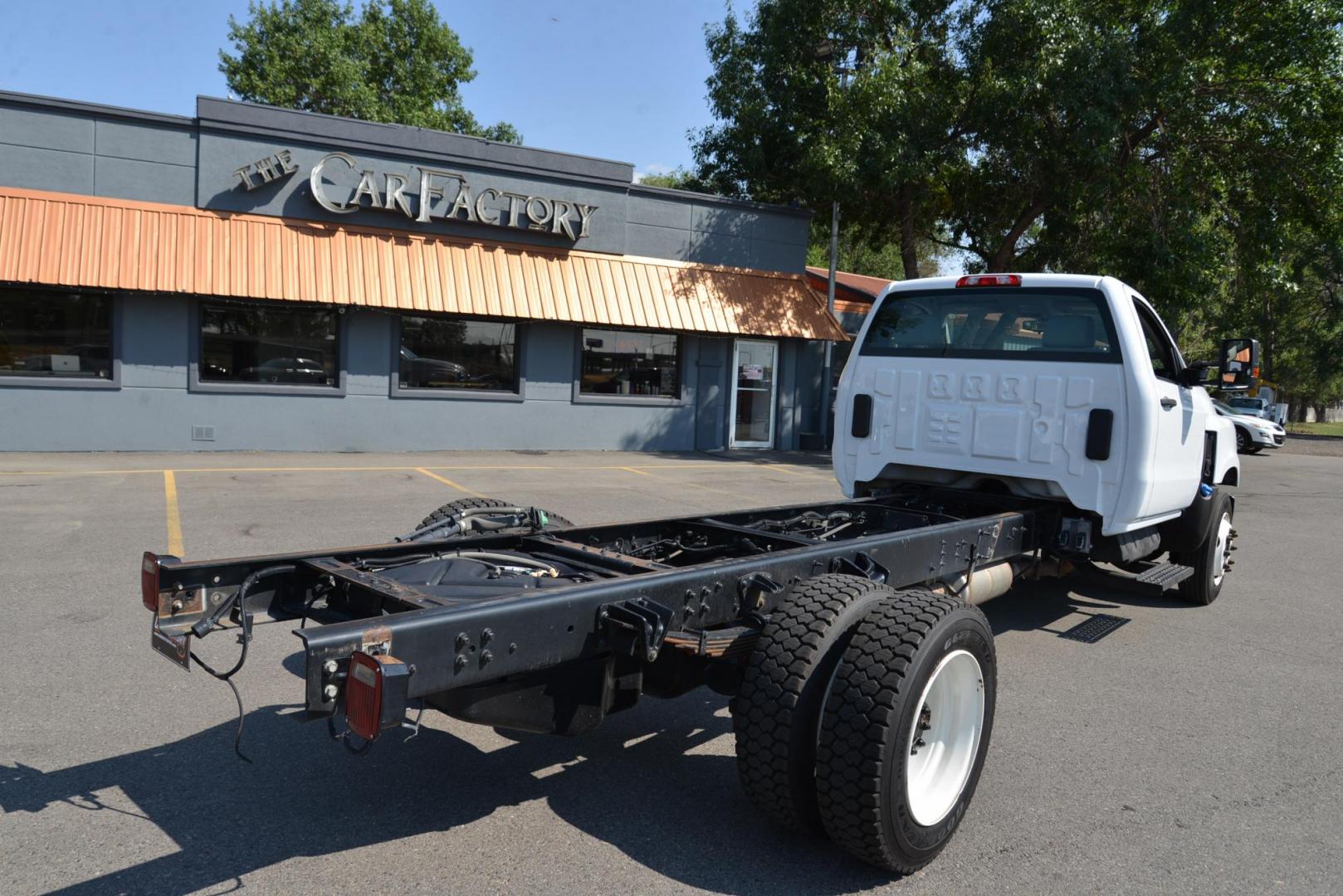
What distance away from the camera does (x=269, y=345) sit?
14992mm

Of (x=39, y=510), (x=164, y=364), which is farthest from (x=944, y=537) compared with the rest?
(x=164, y=364)

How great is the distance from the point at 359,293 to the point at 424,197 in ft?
6.34

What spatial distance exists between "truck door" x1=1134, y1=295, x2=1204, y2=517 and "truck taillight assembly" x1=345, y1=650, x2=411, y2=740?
4.73 metres

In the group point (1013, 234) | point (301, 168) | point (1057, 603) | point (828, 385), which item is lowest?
point (1057, 603)

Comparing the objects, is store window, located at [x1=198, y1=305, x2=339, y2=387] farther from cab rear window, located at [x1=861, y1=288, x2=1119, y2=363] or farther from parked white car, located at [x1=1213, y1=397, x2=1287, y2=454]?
parked white car, located at [x1=1213, y1=397, x2=1287, y2=454]

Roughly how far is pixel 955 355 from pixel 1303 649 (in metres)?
2.99

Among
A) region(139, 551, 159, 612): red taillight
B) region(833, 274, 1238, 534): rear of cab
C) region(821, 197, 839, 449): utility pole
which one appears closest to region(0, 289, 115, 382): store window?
region(833, 274, 1238, 534): rear of cab

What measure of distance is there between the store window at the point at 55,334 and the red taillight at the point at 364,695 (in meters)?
13.7

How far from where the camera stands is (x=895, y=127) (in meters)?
18.1

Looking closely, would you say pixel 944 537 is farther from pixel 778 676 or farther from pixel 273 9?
pixel 273 9

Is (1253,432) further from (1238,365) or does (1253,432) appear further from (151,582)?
(151,582)

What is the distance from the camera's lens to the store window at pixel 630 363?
17.5 m

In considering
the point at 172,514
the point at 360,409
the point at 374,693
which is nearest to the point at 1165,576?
the point at 374,693

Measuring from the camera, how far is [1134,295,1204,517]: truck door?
18.8ft
